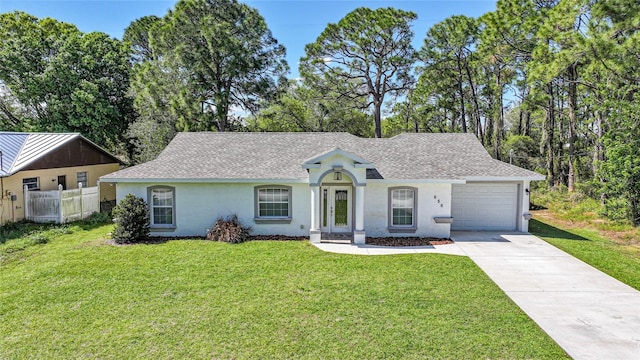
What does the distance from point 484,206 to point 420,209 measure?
3.62 meters

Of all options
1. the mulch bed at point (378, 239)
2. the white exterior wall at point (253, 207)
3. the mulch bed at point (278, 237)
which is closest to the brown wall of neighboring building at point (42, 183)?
the white exterior wall at point (253, 207)

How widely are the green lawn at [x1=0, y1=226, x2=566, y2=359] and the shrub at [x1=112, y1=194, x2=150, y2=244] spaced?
1.37 meters

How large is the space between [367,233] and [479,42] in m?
23.3

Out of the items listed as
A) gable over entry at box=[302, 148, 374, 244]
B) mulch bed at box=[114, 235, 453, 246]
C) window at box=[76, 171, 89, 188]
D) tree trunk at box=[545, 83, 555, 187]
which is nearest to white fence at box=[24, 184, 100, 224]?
window at box=[76, 171, 89, 188]

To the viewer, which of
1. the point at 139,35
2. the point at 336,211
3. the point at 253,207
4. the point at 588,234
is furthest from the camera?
the point at 139,35

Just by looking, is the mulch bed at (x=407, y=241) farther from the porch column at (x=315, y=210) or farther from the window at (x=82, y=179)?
the window at (x=82, y=179)

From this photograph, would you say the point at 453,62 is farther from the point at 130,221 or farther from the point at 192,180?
the point at 130,221

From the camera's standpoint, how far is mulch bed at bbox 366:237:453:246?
43.3 feet

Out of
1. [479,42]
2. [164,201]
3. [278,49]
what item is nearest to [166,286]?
[164,201]

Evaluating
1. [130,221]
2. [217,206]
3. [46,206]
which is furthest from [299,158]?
[46,206]

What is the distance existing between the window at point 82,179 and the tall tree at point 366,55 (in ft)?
63.3

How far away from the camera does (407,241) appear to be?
13.5 m

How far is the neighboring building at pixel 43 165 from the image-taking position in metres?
15.7

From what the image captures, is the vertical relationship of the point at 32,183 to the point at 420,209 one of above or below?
above
